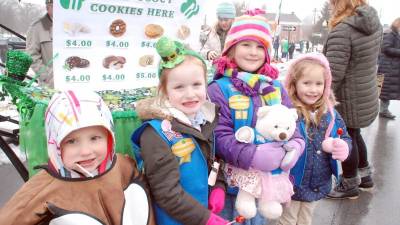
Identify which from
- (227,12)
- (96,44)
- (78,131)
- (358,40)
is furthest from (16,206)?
(227,12)

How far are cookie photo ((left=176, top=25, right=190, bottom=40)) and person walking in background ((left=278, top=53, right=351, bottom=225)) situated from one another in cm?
74

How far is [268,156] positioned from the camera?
193cm

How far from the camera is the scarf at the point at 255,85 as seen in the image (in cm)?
207

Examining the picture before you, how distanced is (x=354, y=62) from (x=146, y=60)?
6.54 feet

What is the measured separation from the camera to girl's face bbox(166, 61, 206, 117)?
5.86ft

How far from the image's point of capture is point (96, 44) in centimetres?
215

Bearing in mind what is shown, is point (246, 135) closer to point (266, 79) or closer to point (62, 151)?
point (266, 79)

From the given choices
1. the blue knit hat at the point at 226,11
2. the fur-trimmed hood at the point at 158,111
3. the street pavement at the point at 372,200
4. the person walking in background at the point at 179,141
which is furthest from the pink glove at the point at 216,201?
the blue knit hat at the point at 226,11

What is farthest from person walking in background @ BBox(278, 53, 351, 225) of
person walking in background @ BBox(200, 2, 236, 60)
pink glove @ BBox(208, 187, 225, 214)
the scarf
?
person walking in background @ BBox(200, 2, 236, 60)

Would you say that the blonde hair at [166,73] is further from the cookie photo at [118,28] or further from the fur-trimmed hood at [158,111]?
the cookie photo at [118,28]

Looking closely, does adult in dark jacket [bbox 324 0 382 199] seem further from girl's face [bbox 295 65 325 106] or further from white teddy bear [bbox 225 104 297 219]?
white teddy bear [bbox 225 104 297 219]

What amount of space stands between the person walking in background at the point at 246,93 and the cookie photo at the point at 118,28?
584mm

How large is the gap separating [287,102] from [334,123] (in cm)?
51

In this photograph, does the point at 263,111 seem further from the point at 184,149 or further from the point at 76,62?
the point at 76,62
